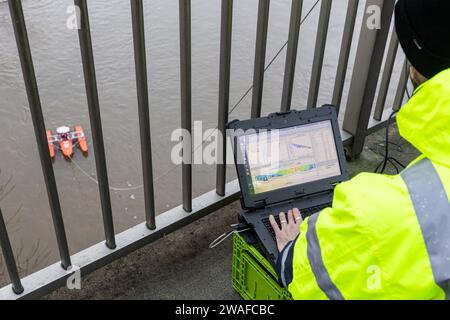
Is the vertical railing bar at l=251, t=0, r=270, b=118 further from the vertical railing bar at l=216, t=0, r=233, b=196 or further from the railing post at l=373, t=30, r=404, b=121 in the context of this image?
the railing post at l=373, t=30, r=404, b=121

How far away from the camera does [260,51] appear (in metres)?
1.49

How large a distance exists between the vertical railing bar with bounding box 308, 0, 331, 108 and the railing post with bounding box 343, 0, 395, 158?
10.4 inches

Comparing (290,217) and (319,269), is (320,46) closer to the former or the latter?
(290,217)

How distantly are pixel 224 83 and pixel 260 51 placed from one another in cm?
16

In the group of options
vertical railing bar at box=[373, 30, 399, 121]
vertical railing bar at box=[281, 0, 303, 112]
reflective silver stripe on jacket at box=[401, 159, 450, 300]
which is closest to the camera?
reflective silver stripe on jacket at box=[401, 159, 450, 300]

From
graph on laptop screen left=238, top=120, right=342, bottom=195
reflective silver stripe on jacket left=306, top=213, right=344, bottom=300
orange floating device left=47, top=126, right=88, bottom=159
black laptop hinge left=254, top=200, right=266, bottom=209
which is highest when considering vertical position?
reflective silver stripe on jacket left=306, top=213, right=344, bottom=300

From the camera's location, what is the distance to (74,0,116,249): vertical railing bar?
42.0 inches

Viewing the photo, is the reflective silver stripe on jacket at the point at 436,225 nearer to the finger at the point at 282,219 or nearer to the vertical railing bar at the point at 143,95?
the finger at the point at 282,219

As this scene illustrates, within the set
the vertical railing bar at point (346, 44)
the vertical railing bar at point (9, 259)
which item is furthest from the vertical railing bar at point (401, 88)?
the vertical railing bar at point (9, 259)

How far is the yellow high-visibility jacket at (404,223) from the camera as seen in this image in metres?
0.71

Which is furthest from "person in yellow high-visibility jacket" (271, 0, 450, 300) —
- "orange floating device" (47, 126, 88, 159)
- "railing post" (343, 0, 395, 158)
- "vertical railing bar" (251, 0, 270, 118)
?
"orange floating device" (47, 126, 88, 159)
